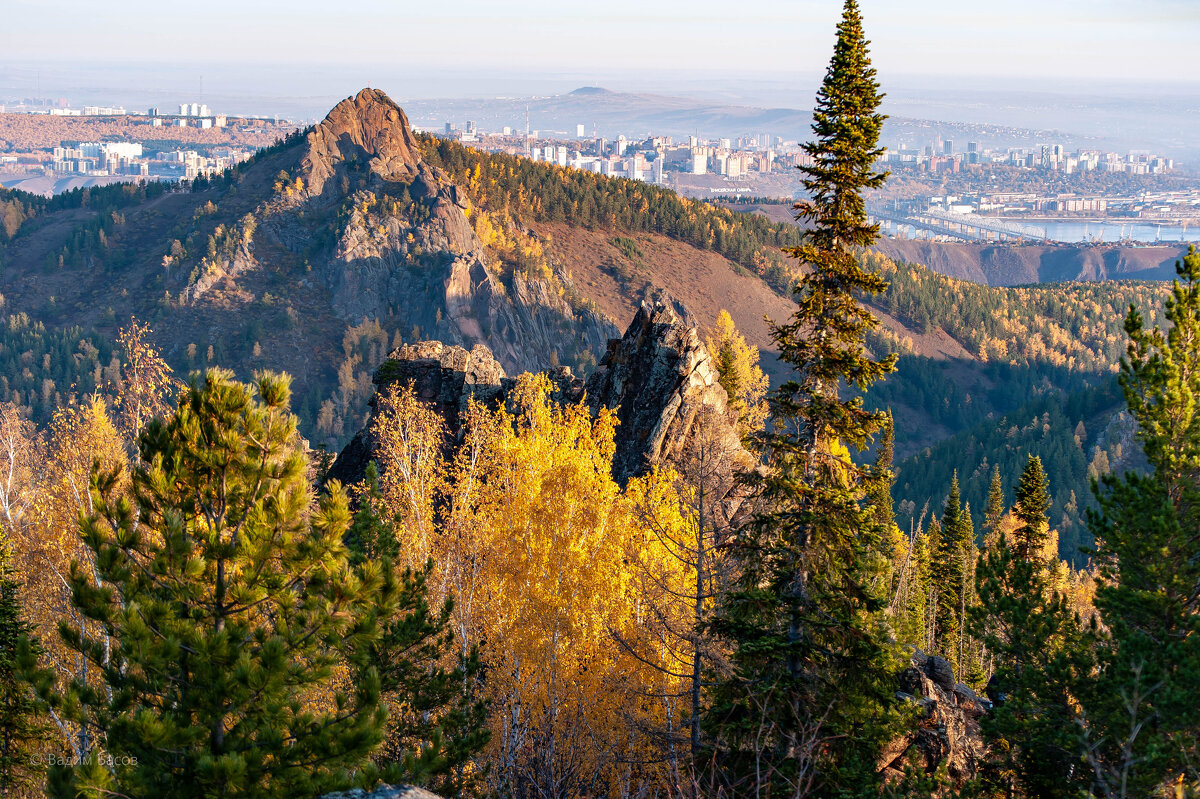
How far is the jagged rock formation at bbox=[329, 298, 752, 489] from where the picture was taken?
44719 mm

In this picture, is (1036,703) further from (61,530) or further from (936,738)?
(61,530)

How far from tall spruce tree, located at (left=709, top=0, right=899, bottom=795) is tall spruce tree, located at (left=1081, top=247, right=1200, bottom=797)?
467 cm

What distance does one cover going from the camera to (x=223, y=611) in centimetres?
1359

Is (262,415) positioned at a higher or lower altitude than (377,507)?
higher

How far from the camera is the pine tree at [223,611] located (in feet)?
41.0

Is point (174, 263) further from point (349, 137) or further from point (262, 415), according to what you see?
point (262, 415)

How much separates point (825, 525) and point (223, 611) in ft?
39.4

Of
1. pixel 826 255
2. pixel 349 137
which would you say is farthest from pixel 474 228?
pixel 826 255

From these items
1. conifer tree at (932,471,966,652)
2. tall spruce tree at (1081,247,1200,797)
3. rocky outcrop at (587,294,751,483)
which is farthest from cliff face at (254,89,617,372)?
tall spruce tree at (1081,247,1200,797)

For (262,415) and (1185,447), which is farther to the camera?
(1185,447)

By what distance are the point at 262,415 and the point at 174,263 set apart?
170669 mm

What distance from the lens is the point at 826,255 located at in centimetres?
1883

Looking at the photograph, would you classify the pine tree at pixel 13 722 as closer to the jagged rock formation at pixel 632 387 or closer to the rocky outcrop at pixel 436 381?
the jagged rock formation at pixel 632 387

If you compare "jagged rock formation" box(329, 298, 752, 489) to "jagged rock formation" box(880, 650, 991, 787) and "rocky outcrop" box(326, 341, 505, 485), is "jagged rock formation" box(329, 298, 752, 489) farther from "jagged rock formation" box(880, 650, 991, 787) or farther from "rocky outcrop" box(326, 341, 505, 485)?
"jagged rock formation" box(880, 650, 991, 787)
